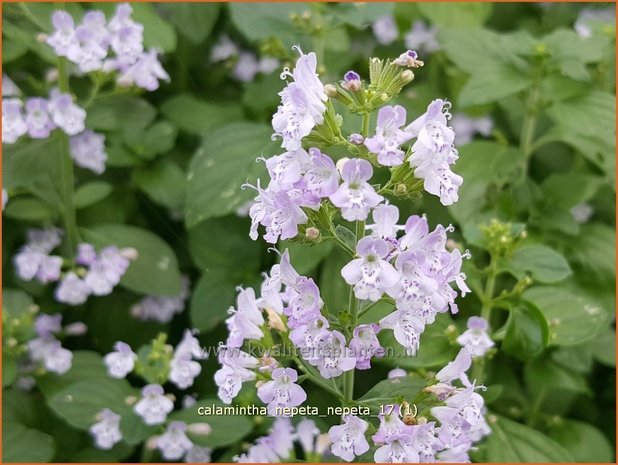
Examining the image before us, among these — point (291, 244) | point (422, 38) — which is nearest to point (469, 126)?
point (422, 38)

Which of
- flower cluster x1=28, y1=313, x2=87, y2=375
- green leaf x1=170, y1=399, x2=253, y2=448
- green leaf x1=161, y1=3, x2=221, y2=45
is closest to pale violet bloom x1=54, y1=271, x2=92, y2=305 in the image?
flower cluster x1=28, y1=313, x2=87, y2=375

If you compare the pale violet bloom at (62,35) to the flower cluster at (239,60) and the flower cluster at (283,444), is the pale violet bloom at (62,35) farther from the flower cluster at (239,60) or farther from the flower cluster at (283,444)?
the flower cluster at (283,444)

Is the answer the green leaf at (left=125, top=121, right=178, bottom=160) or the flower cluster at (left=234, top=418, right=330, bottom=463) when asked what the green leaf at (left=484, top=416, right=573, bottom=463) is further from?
the green leaf at (left=125, top=121, right=178, bottom=160)

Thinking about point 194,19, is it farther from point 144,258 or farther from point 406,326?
point 406,326

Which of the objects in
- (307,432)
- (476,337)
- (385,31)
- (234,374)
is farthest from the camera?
(385,31)

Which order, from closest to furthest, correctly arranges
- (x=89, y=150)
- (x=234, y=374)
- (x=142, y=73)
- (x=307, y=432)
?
(x=234, y=374) → (x=307, y=432) → (x=142, y=73) → (x=89, y=150)
